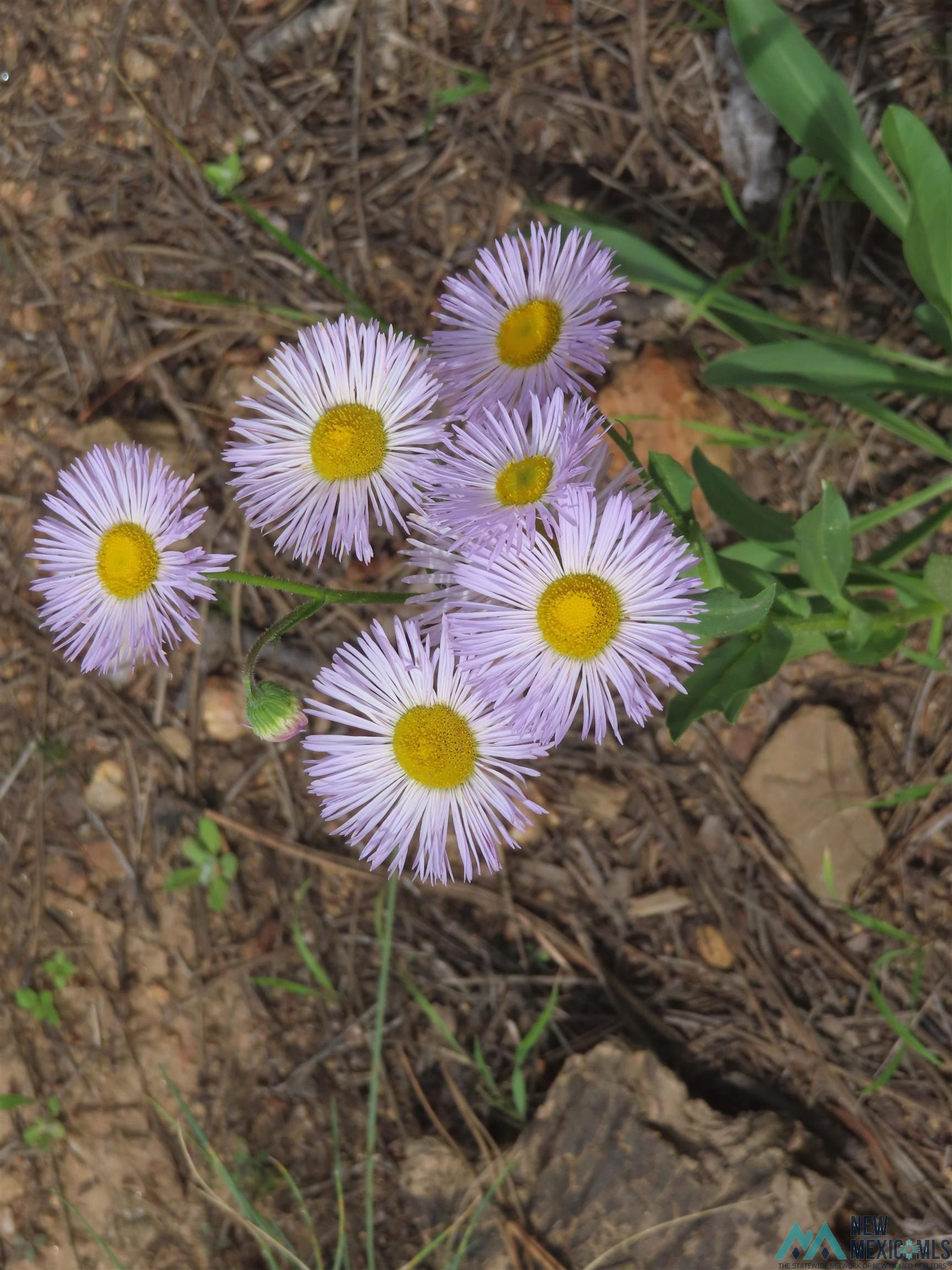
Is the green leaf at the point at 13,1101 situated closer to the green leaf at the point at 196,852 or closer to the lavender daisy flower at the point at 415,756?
the green leaf at the point at 196,852

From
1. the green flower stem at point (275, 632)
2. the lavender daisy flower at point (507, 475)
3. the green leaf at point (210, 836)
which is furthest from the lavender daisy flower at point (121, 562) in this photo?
the green leaf at point (210, 836)

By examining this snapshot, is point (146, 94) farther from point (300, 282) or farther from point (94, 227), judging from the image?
point (300, 282)

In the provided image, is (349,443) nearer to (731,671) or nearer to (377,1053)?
(731,671)

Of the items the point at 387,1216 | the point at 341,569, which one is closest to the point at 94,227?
the point at 341,569

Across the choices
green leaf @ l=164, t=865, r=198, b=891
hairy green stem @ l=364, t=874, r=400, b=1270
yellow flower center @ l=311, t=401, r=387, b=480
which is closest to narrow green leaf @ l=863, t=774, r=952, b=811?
hairy green stem @ l=364, t=874, r=400, b=1270

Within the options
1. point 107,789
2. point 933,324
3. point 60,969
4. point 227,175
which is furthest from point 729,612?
point 60,969

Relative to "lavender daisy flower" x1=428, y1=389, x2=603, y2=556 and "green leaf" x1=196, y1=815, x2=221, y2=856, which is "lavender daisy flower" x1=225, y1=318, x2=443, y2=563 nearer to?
"lavender daisy flower" x1=428, y1=389, x2=603, y2=556
